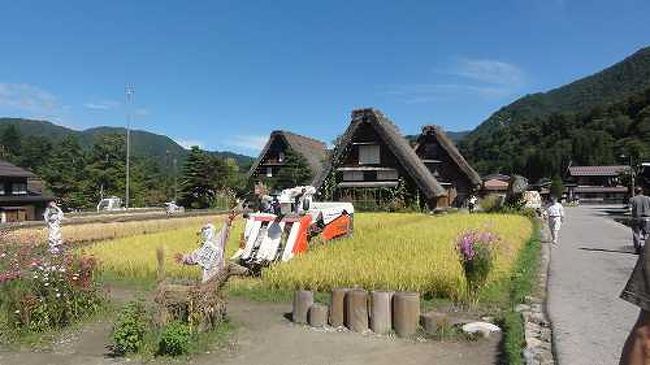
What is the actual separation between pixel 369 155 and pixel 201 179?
51.0ft

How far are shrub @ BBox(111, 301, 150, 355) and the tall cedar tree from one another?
122 ft

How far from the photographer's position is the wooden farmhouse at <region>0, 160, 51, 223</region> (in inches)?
1539

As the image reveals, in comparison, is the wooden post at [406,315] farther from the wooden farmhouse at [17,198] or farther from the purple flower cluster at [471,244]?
the wooden farmhouse at [17,198]

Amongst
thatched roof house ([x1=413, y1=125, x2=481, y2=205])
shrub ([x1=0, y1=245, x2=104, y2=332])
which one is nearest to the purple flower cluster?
shrub ([x1=0, y1=245, x2=104, y2=332])

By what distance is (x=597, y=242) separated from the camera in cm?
1802

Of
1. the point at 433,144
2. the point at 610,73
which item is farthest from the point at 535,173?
the point at 610,73

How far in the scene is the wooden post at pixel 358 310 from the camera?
7.75m

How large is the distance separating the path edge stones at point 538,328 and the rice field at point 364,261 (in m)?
0.94

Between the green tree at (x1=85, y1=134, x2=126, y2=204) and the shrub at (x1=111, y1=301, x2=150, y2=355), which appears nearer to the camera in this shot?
the shrub at (x1=111, y1=301, x2=150, y2=355)

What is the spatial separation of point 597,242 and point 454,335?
12.5 metres

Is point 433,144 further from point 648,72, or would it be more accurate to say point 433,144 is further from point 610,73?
point 610,73

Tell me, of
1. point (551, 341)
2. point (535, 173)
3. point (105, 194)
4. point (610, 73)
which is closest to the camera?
point (551, 341)

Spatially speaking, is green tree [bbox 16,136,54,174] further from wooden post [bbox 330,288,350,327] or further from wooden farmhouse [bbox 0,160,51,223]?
wooden post [bbox 330,288,350,327]

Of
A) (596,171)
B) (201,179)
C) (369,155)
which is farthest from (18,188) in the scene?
(596,171)
